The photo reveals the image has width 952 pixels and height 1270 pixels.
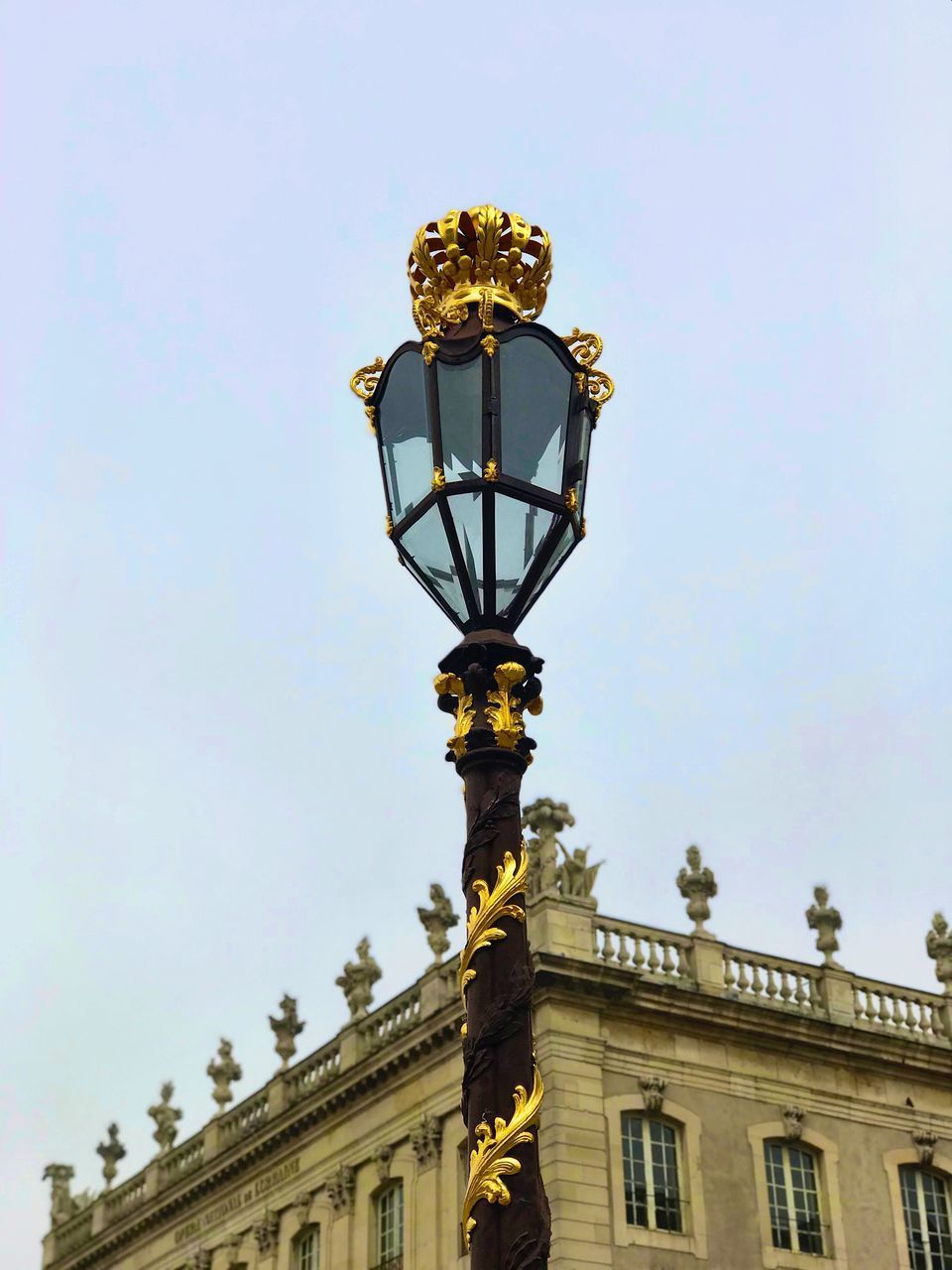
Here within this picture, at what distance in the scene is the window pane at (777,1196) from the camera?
107ft

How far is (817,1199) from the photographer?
110 feet

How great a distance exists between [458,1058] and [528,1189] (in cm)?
2927

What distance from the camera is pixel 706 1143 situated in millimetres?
32750

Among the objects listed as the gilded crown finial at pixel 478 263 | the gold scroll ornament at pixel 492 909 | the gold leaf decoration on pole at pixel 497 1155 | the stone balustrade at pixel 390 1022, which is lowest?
the gold leaf decoration on pole at pixel 497 1155

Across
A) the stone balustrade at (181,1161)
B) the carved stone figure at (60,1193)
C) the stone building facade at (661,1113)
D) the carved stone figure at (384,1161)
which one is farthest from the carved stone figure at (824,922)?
the carved stone figure at (60,1193)

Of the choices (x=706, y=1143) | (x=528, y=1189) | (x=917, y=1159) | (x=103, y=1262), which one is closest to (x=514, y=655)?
(x=528, y=1189)

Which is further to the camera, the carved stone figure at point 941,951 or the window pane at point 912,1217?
the carved stone figure at point 941,951

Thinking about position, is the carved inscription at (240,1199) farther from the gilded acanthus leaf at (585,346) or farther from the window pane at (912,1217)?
the gilded acanthus leaf at (585,346)

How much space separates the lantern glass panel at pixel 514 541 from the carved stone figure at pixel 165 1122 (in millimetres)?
44513

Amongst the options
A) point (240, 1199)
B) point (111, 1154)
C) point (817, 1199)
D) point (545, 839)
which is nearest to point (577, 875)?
point (545, 839)

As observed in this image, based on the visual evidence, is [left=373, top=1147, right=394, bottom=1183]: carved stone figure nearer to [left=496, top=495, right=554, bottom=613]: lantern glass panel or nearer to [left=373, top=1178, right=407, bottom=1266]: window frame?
[left=373, top=1178, right=407, bottom=1266]: window frame

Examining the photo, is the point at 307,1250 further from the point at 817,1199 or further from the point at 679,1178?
the point at 817,1199

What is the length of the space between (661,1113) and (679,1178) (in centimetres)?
110

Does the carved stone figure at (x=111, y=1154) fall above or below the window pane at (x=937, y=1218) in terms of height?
above
